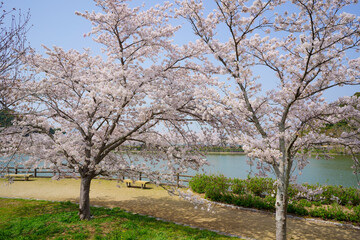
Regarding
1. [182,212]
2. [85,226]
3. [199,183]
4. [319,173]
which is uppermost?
[199,183]

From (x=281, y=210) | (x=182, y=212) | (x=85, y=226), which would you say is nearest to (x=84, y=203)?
(x=85, y=226)

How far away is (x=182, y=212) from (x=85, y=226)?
11.6ft

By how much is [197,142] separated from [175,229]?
2778mm

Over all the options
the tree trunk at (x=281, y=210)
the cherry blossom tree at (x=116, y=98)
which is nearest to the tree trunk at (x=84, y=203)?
the cherry blossom tree at (x=116, y=98)

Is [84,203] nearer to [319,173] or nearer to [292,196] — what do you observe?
[292,196]

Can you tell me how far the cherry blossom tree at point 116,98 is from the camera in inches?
255

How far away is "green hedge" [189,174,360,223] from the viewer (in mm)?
7920

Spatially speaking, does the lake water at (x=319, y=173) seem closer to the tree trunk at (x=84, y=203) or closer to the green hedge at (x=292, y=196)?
the green hedge at (x=292, y=196)

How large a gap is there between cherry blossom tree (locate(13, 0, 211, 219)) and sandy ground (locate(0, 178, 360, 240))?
216cm

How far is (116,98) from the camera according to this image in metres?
6.33

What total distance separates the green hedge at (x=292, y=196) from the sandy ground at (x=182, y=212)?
1.54 ft

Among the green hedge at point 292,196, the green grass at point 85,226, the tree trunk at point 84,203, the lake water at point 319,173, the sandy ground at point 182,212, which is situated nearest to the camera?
the green grass at point 85,226

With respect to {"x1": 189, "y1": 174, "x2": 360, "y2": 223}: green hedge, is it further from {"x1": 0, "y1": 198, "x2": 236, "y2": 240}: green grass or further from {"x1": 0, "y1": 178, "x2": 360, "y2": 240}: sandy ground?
{"x1": 0, "y1": 198, "x2": 236, "y2": 240}: green grass

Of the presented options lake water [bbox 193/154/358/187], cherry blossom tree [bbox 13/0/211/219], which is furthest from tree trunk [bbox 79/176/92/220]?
lake water [bbox 193/154/358/187]
